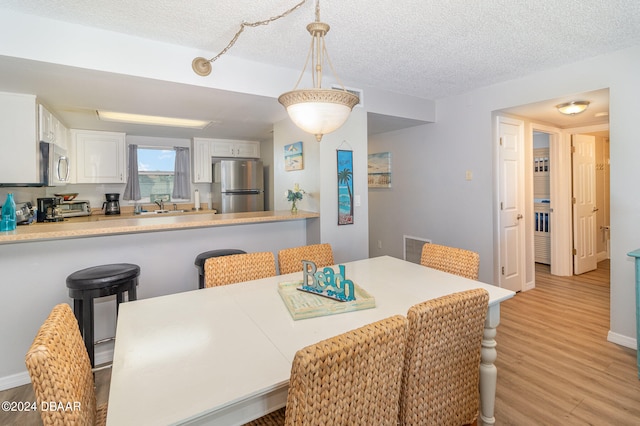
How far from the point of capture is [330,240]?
3.29 metres

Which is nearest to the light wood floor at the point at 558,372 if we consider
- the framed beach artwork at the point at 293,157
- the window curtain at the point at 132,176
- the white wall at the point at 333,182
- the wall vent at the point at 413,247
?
the wall vent at the point at 413,247

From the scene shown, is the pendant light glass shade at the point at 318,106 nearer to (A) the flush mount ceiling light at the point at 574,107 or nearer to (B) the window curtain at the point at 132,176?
(A) the flush mount ceiling light at the point at 574,107

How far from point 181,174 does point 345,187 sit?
3.31 metres

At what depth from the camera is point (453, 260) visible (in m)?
2.14

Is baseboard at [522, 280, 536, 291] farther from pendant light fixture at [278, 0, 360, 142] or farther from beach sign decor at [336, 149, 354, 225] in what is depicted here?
pendant light fixture at [278, 0, 360, 142]

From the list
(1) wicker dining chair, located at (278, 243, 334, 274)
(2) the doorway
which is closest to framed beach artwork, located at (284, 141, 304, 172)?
(1) wicker dining chair, located at (278, 243, 334, 274)

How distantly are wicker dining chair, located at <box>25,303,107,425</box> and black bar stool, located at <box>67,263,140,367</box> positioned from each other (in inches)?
35.1

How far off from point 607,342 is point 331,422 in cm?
295

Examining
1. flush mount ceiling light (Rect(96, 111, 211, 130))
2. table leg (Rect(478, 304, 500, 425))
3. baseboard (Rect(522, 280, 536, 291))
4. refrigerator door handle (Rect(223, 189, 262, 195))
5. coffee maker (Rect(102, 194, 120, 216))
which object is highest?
flush mount ceiling light (Rect(96, 111, 211, 130))

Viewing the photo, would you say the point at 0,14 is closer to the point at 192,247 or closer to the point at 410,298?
the point at 192,247

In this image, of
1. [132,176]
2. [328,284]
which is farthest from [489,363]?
[132,176]

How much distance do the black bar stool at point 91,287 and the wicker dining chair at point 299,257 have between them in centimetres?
100

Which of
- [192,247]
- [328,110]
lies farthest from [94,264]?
[328,110]

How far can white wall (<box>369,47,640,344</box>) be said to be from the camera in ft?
8.25
